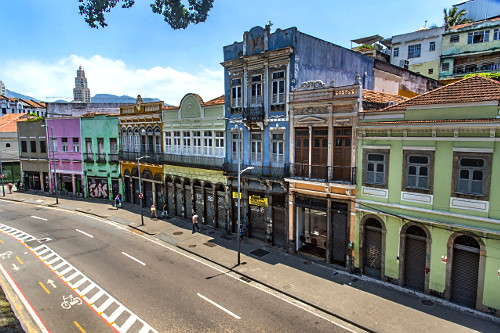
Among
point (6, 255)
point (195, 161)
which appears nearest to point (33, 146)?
point (6, 255)

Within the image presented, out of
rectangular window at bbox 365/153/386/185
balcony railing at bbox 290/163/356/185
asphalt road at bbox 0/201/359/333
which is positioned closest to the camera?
asphalt road at bbox 0/201/359/333

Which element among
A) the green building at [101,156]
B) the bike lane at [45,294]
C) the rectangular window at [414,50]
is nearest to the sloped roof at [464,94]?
the bike lane at [45,294]

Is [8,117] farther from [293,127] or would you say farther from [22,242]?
[293,127]

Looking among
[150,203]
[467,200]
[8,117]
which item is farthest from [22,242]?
[8,117]

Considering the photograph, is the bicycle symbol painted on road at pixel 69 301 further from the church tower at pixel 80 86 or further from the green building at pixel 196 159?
the church tower at pixel 80 86

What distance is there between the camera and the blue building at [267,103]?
22219 millimetres

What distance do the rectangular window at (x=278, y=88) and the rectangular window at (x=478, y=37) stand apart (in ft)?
113

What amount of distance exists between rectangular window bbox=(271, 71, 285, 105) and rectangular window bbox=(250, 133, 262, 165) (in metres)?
2.95

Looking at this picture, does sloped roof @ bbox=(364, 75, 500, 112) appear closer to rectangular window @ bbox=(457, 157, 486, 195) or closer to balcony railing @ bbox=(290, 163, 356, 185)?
rectangular window @ bbox=(457, 157, 486, 195)

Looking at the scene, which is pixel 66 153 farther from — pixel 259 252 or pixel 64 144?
pixel 259 252

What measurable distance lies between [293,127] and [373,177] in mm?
6310

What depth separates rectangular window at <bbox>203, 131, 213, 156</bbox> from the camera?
28312mm

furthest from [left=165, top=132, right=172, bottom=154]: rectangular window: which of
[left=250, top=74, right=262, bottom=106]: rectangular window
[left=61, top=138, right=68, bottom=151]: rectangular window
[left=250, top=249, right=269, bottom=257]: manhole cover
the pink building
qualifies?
[left=61, top=138, right=68, bottom=151]: rectangular window

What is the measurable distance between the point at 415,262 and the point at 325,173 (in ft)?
22.7
